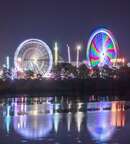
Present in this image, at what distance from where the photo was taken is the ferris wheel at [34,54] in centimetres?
8038

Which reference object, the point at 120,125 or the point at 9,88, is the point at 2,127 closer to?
the point at 120,125

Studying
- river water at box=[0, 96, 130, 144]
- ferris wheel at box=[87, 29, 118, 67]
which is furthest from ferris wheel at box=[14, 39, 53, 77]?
river water at box=[0, 96, 130, 144]

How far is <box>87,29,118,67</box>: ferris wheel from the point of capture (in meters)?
81.1

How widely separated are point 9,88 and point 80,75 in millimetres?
26177

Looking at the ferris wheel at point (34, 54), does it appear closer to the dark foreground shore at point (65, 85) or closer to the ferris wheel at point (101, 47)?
the dark foreground shore at point (65, 85)

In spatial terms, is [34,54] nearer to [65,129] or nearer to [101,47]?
[101,47]

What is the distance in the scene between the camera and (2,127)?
70.0ft

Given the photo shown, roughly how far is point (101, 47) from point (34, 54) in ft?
30.7

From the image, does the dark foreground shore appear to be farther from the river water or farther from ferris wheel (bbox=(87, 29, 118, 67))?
the river water

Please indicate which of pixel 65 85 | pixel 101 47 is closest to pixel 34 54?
pixel 65 85

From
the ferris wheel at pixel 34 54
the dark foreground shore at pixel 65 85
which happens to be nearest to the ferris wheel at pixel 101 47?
the dark foreground shore at pixel 65 85

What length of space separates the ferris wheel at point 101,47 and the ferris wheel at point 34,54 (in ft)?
19.4

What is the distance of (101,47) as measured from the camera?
269 feet

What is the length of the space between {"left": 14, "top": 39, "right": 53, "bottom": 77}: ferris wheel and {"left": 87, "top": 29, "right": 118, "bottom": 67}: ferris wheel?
19.4 ft
